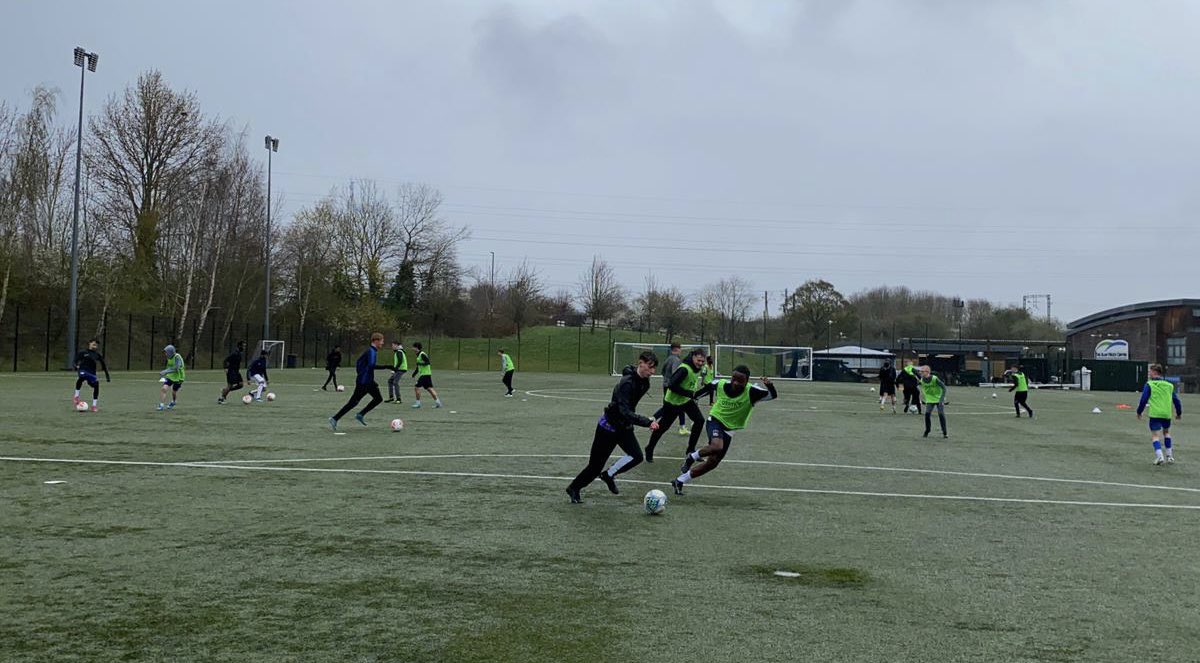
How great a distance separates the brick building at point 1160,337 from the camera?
249ft

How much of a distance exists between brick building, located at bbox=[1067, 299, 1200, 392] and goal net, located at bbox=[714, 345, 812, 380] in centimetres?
2593

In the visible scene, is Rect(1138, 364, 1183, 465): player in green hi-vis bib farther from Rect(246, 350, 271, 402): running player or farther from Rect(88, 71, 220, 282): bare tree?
Rect(88, 71, 220, 282): bare tree

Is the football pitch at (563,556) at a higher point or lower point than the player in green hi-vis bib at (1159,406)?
lower

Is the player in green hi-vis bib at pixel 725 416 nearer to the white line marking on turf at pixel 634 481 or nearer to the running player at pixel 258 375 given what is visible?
the white line marking on turf at pixel 634 481

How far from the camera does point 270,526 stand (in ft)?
28.9

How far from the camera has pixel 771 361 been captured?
6850 cm

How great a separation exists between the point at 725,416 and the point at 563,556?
4407mm

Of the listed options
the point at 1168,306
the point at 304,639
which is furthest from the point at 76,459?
the point at 1168,306

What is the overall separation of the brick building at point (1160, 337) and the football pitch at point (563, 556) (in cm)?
6975

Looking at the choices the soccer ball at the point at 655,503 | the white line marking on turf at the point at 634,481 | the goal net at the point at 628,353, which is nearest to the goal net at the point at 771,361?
the goal net at the point at 628,353

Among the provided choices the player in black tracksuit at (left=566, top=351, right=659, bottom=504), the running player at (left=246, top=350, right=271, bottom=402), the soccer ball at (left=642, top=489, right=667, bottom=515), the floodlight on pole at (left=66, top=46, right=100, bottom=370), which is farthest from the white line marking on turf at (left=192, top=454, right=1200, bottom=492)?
the floodlight on pole at (left=66, top=46, right=100, bottom=370)

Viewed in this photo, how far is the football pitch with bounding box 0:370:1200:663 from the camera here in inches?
217

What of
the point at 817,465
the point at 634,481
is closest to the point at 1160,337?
the point at 817,465

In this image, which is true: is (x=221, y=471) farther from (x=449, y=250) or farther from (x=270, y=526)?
(x=449, y=250)
